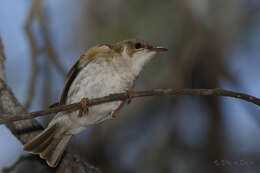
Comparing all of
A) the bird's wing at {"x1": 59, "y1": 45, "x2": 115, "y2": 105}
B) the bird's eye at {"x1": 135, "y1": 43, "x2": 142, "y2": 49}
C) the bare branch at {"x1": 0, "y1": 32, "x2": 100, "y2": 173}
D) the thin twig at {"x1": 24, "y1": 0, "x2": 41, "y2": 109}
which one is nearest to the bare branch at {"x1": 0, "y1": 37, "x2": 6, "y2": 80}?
the bare branch at {"x1": 0, "y1": 32, "x2": 100, "y2": 173}

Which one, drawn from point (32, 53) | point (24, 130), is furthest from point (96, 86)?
point (32, 53)

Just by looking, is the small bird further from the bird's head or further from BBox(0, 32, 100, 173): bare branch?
BBox(0, 32, 100, 173): bare branch

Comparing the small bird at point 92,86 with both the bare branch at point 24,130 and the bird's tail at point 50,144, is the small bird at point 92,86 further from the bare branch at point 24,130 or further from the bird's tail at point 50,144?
the bare branch at point 24,130

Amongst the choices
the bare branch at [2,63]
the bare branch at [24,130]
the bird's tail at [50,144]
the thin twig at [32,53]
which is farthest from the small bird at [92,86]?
the bare branch at [2,63]

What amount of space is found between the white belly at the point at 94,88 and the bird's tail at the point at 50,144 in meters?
0.14

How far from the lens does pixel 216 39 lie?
19.0ft

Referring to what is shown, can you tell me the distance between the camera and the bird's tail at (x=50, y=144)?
3.68 meters

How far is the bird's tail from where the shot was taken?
Answer: 12.1 feet

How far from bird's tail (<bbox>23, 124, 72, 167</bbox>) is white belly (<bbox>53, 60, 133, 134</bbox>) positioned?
0.14 meters

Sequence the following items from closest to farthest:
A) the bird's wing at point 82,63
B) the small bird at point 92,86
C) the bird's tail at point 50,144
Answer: the bird's tail at point 50,144, the small bird at point 92,86, the bird's wing at point 82,63

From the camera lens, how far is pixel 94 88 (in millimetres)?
3809

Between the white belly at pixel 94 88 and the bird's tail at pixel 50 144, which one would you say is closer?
the bird's tail at pixel 50 144

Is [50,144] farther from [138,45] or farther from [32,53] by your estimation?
[138,45]

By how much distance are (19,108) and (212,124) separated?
260 cm
